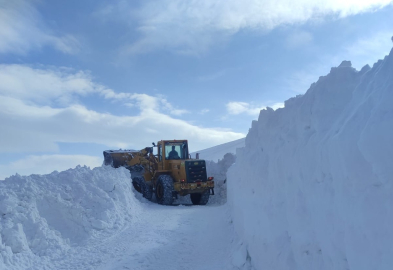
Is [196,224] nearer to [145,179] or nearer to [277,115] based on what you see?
[277,115]

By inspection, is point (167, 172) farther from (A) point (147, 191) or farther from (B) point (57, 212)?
(B) point (57, 212)

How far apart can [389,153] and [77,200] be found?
9068 mm

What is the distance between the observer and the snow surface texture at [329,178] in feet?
9.55

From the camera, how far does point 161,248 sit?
7.71 m

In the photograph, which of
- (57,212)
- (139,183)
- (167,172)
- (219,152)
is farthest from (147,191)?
(219,152)

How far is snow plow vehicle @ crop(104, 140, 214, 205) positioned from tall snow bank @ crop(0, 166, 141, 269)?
338 cm

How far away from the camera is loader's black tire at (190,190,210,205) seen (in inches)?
654

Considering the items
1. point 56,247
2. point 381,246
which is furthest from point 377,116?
point 56,247

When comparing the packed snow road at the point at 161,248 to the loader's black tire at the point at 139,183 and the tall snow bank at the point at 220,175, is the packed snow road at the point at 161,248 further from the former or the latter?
the tall snow bank at the point at 220,175

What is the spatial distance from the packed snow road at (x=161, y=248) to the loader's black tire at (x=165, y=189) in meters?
4.70

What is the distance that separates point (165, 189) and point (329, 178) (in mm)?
12487

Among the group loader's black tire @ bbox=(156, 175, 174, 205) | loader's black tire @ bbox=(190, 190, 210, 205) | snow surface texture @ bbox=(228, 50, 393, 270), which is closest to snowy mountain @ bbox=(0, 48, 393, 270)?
snow surface texture @ bbox=(228, 50, 393, 270)

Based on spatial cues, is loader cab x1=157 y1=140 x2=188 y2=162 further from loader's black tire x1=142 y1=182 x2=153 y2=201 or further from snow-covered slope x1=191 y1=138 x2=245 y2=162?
snow-covered slope x1=191 y1=138 x2=245 y2=162

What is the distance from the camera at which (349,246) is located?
3.17m
